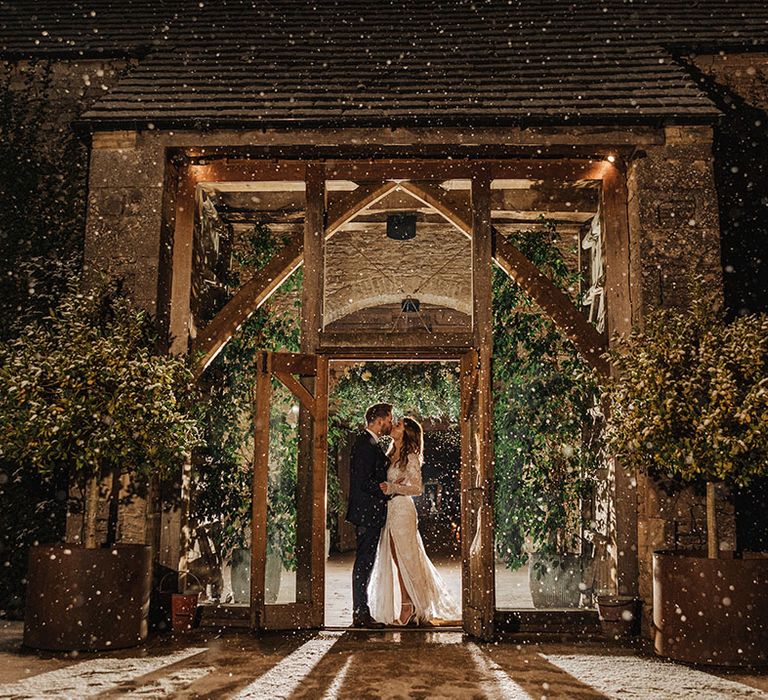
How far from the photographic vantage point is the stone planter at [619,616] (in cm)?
496

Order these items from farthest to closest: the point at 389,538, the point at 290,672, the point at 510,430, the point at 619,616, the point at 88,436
Answer: the point at 510,430 → the point at 389,538 → the point at 619,616 → the point at 88,436 → the point at 290,672

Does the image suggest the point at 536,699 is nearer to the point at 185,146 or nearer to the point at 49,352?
the point at 49,352

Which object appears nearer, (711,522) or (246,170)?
(711,522)

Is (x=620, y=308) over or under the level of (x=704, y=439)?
over

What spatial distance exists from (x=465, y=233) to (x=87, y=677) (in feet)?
13.0

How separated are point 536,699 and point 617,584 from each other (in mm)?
1966

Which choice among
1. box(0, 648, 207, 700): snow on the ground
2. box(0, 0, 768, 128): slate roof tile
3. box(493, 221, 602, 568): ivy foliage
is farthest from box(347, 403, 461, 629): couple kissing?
box(0, 0, 768, 128): slate roof tile

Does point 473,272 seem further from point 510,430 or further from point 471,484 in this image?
point 510,430

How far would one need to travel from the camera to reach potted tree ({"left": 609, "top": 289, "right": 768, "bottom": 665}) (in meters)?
4.15

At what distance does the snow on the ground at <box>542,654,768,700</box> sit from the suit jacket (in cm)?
185

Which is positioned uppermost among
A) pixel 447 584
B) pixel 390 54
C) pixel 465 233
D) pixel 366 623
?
pixel 390 54

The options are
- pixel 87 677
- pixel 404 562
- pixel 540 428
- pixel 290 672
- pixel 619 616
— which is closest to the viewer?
pixel 87 677

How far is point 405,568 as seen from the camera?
5824 millimetres

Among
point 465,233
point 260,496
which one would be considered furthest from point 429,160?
point 260,496
